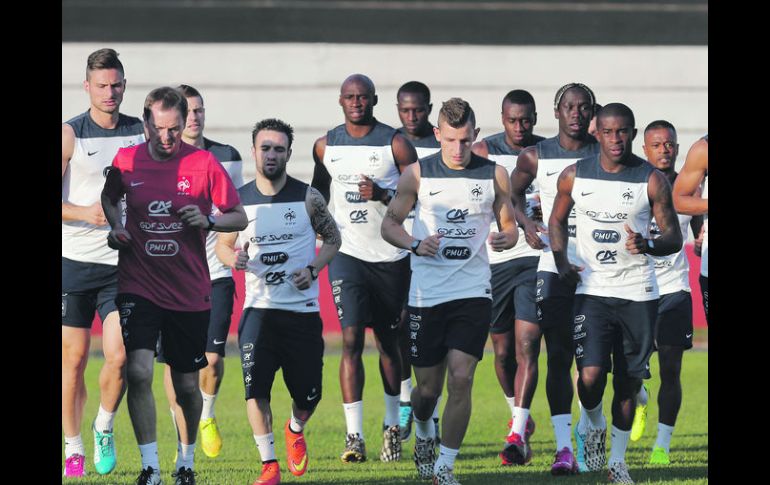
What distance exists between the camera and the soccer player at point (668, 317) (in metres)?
11.8

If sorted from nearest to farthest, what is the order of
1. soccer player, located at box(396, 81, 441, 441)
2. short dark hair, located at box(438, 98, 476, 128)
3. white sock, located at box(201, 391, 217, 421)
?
short dark hair, located at box(438, 98, 476, 128) < white sock, located at box(201, 391, 217, 421) < soccer player, located at box(396, 81, 441, 441)

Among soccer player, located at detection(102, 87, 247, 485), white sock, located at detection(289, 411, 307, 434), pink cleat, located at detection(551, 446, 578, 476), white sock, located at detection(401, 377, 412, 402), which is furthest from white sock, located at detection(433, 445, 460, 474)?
white sock, located at detection(401, 377, 412, 402)

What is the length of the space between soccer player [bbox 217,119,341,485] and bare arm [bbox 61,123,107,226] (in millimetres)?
984

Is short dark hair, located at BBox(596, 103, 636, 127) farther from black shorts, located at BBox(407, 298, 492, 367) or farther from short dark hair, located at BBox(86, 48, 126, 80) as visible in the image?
short dark hair, located at BBox(86, 48, 126, 80)

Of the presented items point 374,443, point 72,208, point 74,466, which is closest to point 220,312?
point 374,443

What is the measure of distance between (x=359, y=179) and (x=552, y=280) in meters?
1.83

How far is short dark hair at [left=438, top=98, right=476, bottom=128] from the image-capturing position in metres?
10.4

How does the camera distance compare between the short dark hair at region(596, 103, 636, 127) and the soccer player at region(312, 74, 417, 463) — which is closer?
the short dark hair at region(596, 103, 636, 127)

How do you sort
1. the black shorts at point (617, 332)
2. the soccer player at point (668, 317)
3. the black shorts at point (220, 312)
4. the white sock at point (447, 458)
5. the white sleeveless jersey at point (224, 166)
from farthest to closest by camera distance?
1. the black shorts at point (220, 312)
2. the white sleeveless jersey at point (224, 166)
3. the soccer player at point (668, 317)
4. the black shorts at point (617, 332)
5. the white sock at point (447, 458)

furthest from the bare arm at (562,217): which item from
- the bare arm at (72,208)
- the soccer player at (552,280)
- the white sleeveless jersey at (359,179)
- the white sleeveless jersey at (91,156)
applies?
the bare arm at (72,208)

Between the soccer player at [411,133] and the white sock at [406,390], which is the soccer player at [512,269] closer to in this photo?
the soccer player at [411,133]

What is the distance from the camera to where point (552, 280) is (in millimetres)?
11742

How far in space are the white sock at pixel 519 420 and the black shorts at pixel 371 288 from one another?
1256 millimetres
